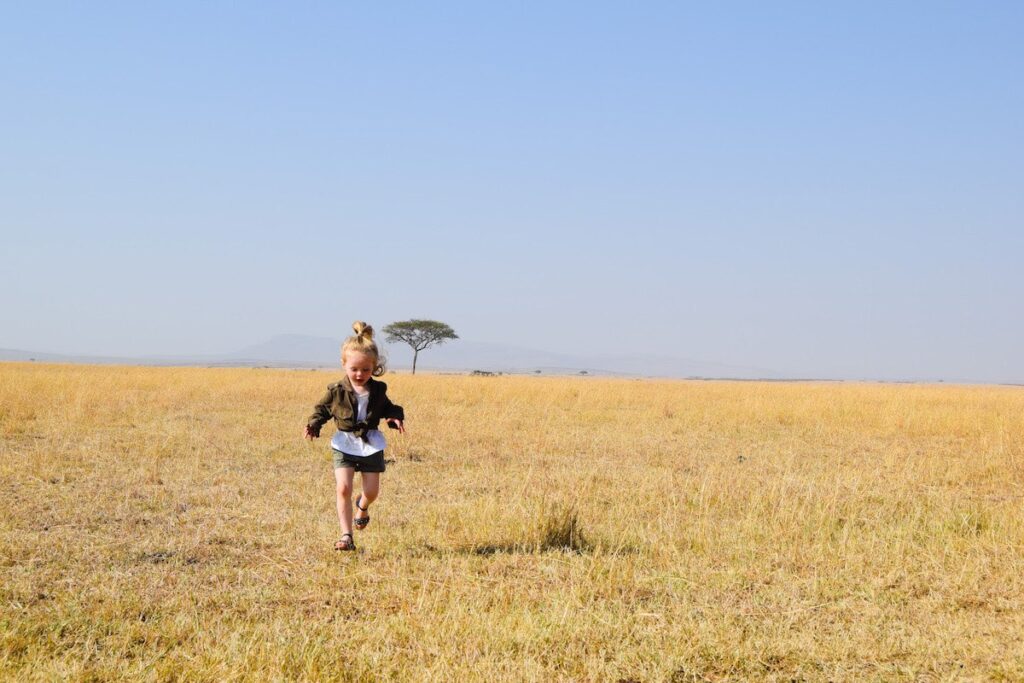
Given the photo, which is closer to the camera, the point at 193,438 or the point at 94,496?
the point at 94,496

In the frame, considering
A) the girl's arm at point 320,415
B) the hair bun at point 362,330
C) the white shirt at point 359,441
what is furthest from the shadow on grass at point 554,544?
the hair bun at point 362,330

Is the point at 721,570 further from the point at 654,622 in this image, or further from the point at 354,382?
the point at 354,382

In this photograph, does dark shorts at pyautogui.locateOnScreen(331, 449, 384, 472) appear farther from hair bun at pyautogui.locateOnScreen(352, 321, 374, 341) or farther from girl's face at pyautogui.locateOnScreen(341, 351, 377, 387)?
hair bun at pyautogui.locateOnScreen(352, 321, 374, 341)

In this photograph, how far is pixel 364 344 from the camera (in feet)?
19.4

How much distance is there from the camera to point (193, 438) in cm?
1247

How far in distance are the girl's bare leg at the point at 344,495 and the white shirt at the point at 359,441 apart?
0.13 m

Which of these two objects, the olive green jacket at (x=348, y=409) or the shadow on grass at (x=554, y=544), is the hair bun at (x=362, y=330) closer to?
the olive green jacket at (x=348, y=409)

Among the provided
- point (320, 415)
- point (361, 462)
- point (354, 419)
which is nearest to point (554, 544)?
point (361, 462)

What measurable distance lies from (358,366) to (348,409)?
0.32 m

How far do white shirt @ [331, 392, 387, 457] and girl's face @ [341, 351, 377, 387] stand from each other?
11 centimetres

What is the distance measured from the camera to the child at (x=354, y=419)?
5906 millimetres

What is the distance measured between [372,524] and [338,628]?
2693 millimetres

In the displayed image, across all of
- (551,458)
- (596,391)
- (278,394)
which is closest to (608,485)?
(551,458)

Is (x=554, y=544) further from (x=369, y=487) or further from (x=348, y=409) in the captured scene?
(x=348, y=409)
